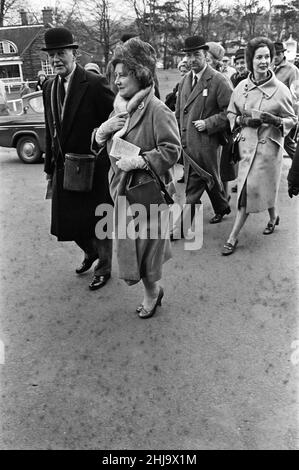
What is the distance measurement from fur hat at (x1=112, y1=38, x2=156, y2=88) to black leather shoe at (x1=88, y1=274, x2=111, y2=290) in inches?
71.0

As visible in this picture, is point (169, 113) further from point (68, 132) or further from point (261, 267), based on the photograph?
point (261, 267)

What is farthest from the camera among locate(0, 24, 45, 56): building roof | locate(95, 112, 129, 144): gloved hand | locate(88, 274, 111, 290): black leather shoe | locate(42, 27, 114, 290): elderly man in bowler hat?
locate(0, 24, 45, 56): building roof

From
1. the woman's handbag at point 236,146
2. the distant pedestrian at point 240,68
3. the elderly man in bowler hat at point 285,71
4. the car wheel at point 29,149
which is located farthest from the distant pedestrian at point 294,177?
the car wheel at point 29,149

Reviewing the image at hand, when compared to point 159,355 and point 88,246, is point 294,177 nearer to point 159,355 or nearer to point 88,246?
point 159,355

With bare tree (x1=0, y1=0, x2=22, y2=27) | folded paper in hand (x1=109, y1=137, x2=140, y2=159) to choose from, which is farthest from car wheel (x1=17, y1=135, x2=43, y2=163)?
bare tree (x1=0, y1=0, x2=22, y2=27)

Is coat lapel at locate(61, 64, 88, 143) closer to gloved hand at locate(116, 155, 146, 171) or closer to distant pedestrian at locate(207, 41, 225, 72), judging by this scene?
gloved hand at locate(116, 155, 146, 171)

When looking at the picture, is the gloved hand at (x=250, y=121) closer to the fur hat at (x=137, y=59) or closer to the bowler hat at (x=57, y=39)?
the fur hat at (x=137, y=59)

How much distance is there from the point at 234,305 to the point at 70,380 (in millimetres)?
1481

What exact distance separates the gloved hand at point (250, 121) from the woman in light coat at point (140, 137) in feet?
4.79

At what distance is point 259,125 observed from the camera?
4.56 m

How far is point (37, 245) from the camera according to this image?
539cm

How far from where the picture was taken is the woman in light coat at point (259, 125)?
4.46 m

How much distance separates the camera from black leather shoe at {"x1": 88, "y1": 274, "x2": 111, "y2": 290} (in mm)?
4223

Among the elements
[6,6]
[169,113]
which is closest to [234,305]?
[169,113]
